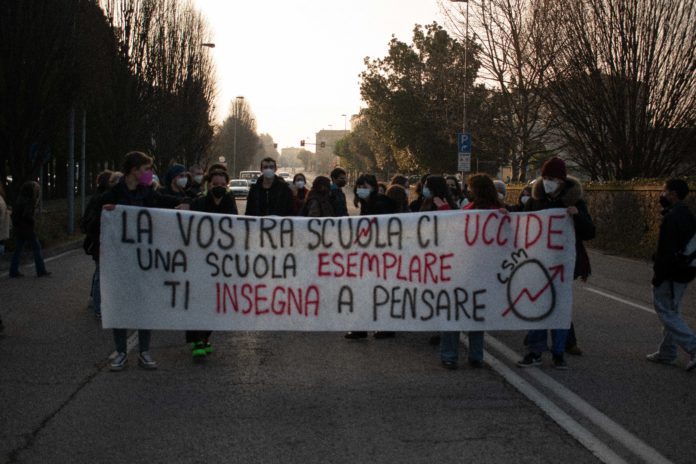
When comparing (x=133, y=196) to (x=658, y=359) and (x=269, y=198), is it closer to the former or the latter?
(x=269, y=198)

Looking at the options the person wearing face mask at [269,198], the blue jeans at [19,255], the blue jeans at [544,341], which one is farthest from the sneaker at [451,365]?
the blue jeans at [19,255]

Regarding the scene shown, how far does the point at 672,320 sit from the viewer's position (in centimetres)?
723

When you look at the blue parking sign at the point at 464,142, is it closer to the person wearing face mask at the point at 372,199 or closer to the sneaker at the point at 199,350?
the person wearing face mask at the point at 372,199

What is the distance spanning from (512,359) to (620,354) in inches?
44.8

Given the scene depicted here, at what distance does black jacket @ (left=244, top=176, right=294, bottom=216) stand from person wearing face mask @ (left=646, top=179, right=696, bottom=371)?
13.8ft

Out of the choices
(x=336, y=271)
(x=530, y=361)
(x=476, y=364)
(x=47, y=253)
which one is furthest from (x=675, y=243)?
(x=47, y=253)

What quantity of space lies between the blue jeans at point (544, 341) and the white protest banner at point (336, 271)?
0.69 feet

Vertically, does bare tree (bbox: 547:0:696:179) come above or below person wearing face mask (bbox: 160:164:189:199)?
above

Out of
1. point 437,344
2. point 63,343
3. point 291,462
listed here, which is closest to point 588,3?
point 437,344

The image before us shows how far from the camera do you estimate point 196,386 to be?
6457mm

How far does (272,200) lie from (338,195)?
1.68 metres

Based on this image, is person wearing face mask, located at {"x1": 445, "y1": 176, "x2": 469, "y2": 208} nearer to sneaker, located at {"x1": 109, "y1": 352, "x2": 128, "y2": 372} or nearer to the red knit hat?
the red knit hat

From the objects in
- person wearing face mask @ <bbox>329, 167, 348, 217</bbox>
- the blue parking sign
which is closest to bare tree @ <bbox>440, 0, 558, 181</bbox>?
the blue parking sign

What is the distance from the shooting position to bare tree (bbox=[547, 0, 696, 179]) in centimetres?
2275
